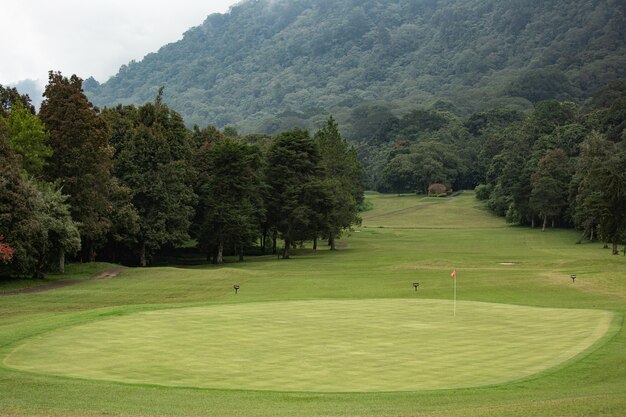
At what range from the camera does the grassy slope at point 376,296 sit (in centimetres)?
1648

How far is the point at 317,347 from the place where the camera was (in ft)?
80.3

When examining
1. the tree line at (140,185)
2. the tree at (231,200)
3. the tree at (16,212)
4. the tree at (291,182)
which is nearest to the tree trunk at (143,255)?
the tree line at (140,185)

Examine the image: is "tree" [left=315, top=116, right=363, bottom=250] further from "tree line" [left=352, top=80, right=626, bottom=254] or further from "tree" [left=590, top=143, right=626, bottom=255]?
"tree" [left=590, top=143, right=626, bottom=255]

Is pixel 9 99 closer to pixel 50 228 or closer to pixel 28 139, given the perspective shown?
pixel 28 139

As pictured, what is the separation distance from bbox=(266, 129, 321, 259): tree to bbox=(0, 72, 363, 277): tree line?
126 mm

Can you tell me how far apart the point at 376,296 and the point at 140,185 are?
119 ft

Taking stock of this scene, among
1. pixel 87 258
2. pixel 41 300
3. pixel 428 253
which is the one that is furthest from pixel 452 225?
pixel 41 300

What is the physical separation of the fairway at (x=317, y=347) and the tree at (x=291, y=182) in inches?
1897

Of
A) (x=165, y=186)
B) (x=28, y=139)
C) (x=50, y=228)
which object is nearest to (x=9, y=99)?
(x=28, y=139)

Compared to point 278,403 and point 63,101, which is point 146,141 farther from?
point 278,403

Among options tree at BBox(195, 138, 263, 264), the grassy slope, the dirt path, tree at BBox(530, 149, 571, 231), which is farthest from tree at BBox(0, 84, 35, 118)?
tree at BBox(530, 149, 571, 231)

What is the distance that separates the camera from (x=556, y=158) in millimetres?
121812

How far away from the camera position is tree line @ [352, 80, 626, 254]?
271 ft

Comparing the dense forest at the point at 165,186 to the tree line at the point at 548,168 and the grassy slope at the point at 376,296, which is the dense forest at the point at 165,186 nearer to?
the tree line at the point at 548,168
